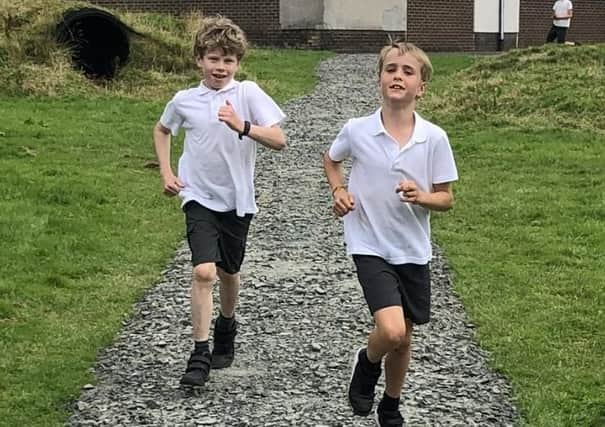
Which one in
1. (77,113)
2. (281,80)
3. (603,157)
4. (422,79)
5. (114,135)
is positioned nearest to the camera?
(422,79)

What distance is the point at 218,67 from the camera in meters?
5.76

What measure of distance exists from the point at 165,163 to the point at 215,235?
0.49m

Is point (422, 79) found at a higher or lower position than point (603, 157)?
higher

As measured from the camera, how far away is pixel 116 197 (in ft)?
37.8

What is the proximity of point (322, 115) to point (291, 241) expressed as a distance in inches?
349

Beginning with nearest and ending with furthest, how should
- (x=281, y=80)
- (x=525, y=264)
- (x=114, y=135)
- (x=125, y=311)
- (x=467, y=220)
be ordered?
(x=125, y=311) → (x=525, y=264) → (x=467, y=220) → (x=114, y=135) → (x=281, y=80)

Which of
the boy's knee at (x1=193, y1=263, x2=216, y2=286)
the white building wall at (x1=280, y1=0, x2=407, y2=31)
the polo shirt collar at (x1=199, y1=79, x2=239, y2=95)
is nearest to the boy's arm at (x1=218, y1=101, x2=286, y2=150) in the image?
the polo shirt collar at (x1=199, y1=79, x2=239, y2=95)

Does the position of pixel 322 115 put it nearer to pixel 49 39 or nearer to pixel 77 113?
pixel 77 113

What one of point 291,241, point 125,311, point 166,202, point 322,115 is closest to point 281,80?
point 322,115

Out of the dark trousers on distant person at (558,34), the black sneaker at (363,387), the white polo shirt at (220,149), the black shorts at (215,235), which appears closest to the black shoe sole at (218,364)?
the black shorts at (215,235)

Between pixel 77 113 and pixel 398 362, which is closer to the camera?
pixel 398 362

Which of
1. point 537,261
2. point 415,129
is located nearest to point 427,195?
point 415,129

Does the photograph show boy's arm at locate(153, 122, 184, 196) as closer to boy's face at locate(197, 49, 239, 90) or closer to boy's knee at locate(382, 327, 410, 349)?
boy's face at locate(197, 49, 239, 90)

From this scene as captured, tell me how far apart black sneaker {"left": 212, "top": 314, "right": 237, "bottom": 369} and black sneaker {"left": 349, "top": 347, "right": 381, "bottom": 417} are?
121 cm
